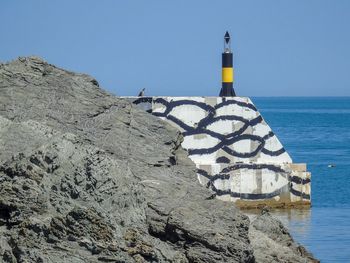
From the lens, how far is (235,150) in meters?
21.8

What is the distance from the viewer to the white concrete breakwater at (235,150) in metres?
21.2

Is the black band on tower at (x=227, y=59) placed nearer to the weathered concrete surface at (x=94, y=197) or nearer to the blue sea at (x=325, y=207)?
the blue sea at (x=325, y=207)

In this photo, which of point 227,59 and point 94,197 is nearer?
point 94,197

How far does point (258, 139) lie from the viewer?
22.0m

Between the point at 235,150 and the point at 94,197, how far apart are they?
1382 cm

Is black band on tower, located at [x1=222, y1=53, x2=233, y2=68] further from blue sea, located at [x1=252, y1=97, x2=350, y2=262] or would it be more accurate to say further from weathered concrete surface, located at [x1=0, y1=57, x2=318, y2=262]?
weathered concrete surface, located at [x1=0, y1=57, x2=318, y2=262]

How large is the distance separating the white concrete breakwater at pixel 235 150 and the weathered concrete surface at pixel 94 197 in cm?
1130

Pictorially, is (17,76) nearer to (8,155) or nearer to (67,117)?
(67,117)

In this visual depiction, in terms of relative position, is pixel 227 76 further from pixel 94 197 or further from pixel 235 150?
pixel 94 197

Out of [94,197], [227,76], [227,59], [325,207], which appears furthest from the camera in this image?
[227,59]

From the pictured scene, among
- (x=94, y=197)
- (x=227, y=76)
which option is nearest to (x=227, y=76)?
(x=227, y=76)

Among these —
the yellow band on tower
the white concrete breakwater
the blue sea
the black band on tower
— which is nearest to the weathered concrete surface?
the blue sea

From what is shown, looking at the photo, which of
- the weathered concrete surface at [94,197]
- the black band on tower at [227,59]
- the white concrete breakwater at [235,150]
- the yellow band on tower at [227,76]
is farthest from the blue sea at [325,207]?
the weathered concrete surface at [94,197]

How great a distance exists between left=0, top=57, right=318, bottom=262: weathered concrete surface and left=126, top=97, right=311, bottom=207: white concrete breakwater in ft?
37.1
